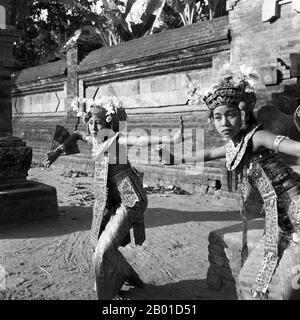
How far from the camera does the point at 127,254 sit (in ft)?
17.0

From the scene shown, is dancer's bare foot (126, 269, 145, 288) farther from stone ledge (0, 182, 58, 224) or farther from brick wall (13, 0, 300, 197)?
stone ledge (0, 182, 58, 224)

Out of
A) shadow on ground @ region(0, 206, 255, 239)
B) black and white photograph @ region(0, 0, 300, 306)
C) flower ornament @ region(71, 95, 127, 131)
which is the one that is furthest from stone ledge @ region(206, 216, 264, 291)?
shadow on ground @ region(0, 206, 255, 239)

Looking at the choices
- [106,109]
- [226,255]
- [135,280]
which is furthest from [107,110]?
[226,255]

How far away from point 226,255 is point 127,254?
163 cm

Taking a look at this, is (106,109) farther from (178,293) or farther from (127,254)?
(127,254)

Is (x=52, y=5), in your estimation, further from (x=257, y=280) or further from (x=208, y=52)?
(x=257, y=280)

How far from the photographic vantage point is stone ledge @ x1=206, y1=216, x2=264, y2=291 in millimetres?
3877

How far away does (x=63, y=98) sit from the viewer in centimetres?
1542

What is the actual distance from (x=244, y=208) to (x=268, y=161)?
49 centimetres

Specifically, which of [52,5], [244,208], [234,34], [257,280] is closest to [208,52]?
[234,34]

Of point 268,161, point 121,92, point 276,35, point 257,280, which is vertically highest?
point 276,35

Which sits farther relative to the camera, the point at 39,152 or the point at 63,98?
the point at 39,152

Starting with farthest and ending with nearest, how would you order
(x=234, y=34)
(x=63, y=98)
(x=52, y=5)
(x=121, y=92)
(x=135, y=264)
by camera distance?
(x=52, y=5), (x=63, y=98), (x=121, y=92), (x=234, y=34), (x=135, y=264)

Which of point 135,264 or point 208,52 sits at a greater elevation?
point 208,52
